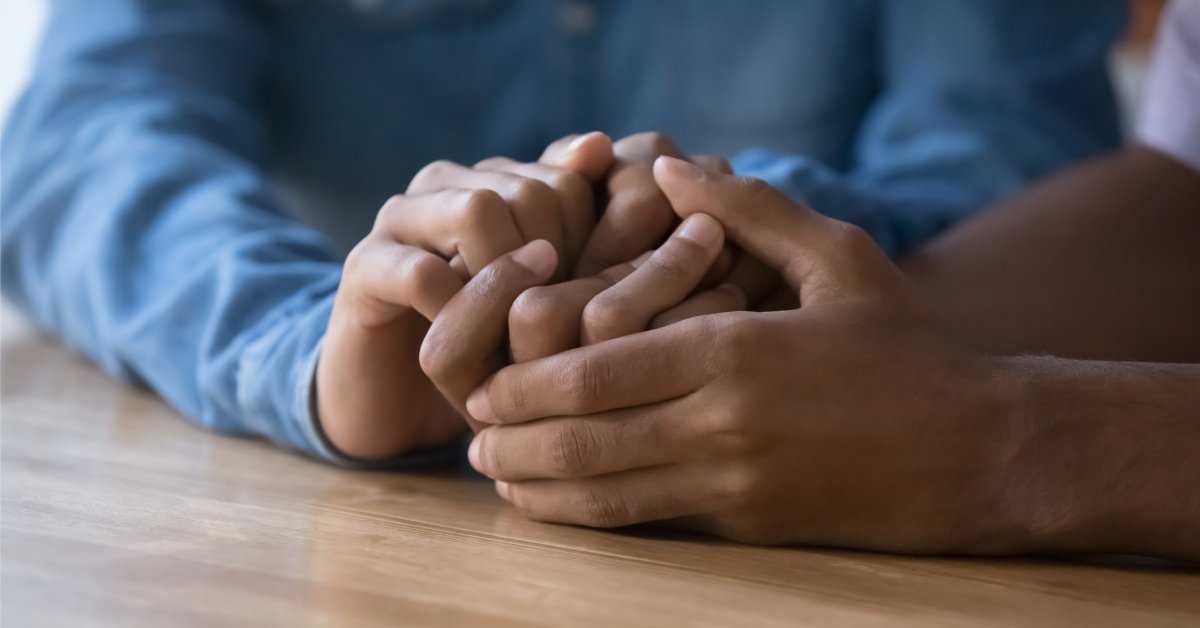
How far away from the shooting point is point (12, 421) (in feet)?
2.16

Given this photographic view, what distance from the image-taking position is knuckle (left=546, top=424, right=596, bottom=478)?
0.48 metres

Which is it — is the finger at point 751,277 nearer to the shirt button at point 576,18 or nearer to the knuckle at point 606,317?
the knuckle at point 606,317

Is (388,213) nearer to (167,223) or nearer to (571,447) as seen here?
(571,447)

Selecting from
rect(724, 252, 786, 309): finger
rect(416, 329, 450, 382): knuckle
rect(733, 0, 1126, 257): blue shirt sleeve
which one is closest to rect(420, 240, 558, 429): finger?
rect(416, 329, 450, 382): knuckle

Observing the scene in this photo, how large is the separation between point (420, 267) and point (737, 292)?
5.9 inches

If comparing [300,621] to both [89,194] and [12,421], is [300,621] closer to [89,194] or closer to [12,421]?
[12,421]

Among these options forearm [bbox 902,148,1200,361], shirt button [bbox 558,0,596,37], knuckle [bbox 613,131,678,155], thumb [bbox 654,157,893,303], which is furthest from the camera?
shirt button [bbox 558,0,596,37]

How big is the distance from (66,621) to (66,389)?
447mm

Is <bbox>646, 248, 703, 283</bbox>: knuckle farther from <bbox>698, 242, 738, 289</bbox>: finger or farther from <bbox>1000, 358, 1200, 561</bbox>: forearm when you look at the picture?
<bbox>1000, 358, 1200, 561</bbox>: forearm

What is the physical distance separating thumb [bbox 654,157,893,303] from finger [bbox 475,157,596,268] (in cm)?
5

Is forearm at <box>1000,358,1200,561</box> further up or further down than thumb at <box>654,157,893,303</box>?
further down

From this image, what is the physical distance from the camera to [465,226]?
520 millimetres

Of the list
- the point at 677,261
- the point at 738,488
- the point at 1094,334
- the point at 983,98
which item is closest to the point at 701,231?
the point at 677,261

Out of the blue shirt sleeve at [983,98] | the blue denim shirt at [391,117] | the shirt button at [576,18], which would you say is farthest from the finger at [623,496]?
the shirt button at [576,18]
